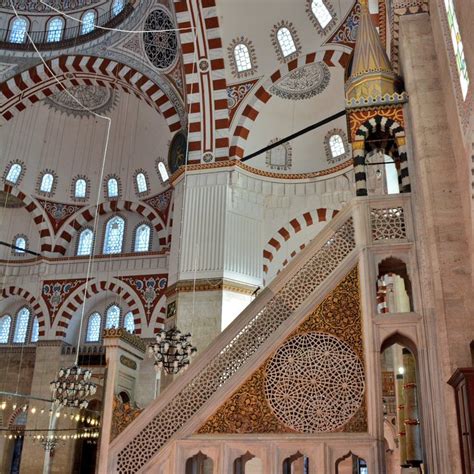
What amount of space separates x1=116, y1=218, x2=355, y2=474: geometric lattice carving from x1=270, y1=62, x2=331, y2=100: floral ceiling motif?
23.0ft

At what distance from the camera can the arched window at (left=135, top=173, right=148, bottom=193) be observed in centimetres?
1541

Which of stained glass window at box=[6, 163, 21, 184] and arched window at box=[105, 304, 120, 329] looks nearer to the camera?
arched window at box=[105, 304, 120, 329]

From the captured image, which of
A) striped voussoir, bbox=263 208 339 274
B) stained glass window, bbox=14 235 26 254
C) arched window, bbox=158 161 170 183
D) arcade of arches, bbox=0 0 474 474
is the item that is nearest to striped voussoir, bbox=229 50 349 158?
arcade of arches, bbox=0 0 474 474

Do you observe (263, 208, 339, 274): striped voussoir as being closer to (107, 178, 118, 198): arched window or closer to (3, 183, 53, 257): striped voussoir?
(107, 178, 118, 198): arched window

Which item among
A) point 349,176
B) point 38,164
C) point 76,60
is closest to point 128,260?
point 38,164

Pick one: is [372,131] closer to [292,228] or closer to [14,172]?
[292,228]

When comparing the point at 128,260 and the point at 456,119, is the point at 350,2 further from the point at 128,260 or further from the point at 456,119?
the point at 128,260

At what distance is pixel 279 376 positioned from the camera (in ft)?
14.6

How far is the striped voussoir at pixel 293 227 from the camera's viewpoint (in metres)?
11.6

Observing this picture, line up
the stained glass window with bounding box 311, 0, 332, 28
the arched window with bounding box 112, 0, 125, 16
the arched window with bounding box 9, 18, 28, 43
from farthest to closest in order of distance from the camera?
the arched window with bounding box 9, 18, 28, 43
the arched window with bounding box 112, 0, 125, 16
the stained glass window with bounding box 311, 0, 332, 28

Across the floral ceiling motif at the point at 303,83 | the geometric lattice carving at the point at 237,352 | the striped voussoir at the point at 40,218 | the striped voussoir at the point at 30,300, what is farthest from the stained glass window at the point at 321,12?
the striped voussoir at the point at 30,300

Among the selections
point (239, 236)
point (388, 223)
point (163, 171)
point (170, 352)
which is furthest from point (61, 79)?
point (388, 223)

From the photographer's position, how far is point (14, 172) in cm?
1570

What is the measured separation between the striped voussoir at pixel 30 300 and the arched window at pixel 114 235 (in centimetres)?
229
